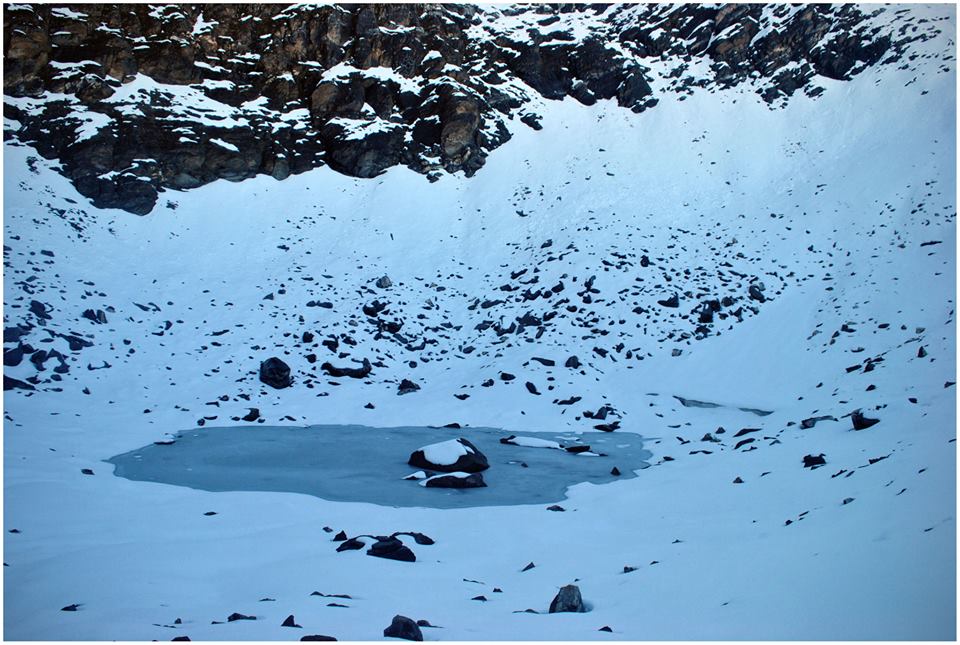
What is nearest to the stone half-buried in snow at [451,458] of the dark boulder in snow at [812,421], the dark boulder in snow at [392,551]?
the dark boulder in snow at [392,551]

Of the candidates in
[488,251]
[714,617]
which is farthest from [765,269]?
[714,617]

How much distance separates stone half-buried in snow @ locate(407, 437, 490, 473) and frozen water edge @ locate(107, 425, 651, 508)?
0.23m

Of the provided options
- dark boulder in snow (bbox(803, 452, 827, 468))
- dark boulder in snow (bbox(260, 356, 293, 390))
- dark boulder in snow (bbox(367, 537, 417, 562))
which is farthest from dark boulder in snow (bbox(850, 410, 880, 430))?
dark boulder in snow (bbox(260, 356, 293, 390))

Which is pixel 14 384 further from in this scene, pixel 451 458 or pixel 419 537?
pixel 419 537

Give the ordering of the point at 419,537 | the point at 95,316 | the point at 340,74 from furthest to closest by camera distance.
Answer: the point at 340,74 → the point at 95,316 → the point at 419,537

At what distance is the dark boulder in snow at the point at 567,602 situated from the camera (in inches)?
229

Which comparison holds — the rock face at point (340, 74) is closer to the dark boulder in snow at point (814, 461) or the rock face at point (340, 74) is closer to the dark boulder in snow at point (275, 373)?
the dark boulder in snow at point (275, 373)

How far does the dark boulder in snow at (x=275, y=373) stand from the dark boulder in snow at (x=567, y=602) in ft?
48.8

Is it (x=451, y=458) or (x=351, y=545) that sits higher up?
(x=451, y=458)

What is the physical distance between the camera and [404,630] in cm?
502

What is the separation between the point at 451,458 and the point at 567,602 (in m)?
6.42

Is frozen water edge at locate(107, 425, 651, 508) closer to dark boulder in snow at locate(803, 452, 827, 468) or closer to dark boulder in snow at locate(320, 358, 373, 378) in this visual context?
dark boulder in snow at locate(803, 452, 827, 468)

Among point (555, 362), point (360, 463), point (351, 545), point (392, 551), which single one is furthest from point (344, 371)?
point (392, 551)

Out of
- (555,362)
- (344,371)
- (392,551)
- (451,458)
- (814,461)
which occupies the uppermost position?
(555,362)
